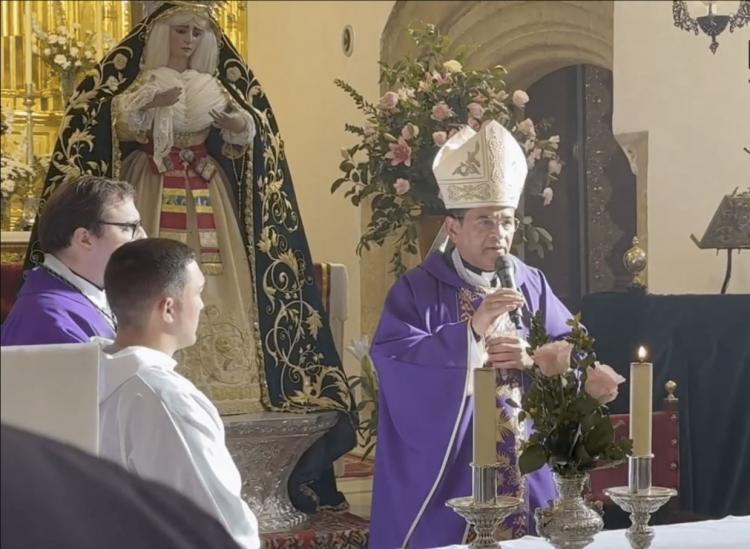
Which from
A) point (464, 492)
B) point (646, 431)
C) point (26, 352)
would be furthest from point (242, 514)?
point (464, 492)

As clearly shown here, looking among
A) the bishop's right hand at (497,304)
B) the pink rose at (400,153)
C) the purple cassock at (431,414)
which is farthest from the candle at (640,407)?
the pink rose at (400,153)

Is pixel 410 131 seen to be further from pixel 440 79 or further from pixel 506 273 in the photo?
pixel 506 273

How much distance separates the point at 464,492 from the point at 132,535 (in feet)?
11.0

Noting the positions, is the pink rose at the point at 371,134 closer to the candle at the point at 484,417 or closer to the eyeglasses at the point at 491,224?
the eyeglasses at the point at 491,224

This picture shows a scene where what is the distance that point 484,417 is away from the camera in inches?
67.5

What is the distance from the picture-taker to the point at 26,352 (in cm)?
93

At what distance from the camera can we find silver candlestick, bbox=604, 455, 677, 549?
6.33 ft

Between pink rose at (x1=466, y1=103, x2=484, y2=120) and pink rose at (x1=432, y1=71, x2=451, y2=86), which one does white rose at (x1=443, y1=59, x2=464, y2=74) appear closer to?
pink rose at (x1=432, y1=71, x2=451, y2=86)

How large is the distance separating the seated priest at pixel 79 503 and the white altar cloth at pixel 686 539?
1810 millimetres

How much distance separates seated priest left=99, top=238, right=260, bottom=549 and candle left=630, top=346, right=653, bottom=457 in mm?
648

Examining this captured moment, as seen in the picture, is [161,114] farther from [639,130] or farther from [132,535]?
[132,535]

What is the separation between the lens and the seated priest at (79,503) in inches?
15.1

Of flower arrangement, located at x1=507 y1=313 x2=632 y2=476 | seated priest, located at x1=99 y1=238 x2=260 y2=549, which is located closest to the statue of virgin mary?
seated priest, located at x1=99 y1=238 x2=260 y2=549

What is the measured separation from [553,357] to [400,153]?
3.38 metres
